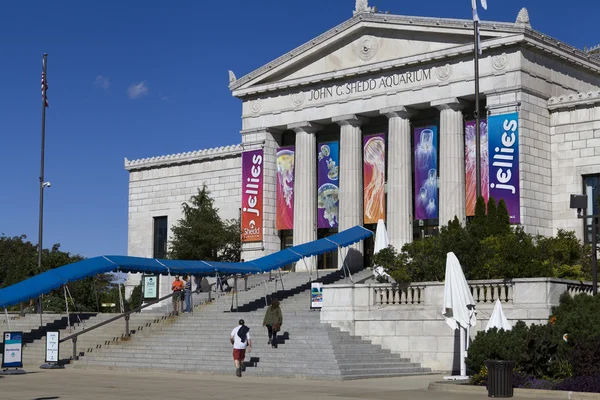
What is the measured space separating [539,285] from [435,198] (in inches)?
795

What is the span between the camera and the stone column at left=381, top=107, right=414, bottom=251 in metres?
49.2

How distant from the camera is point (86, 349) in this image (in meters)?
36.7

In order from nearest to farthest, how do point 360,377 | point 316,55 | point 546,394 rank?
point 546,394 < point 360,377 < point 316,55

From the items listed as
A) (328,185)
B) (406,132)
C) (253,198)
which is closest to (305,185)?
(328,185)

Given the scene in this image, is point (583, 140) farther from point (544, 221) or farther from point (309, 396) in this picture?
point (309, 396)

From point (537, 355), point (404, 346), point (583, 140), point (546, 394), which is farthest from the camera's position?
point (583, 140)

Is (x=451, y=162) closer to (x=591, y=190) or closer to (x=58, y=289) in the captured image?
(x=591, y=190)

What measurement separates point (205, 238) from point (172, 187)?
431 inches

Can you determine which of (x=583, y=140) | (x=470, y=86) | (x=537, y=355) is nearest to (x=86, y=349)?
(x=537, y=355)

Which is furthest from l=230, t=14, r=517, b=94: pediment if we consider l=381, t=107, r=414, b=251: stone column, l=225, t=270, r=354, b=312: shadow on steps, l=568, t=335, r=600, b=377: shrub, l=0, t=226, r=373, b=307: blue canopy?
l=568, t=335, r=600, b=377: shrub

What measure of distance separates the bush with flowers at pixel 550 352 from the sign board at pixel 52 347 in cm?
1592

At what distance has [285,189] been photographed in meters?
55.0

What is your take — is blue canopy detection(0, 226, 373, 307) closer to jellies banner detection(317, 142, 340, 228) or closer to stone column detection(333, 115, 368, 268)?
stone column detection(333, 115, 368, 268)

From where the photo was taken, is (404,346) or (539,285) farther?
(404,346)
